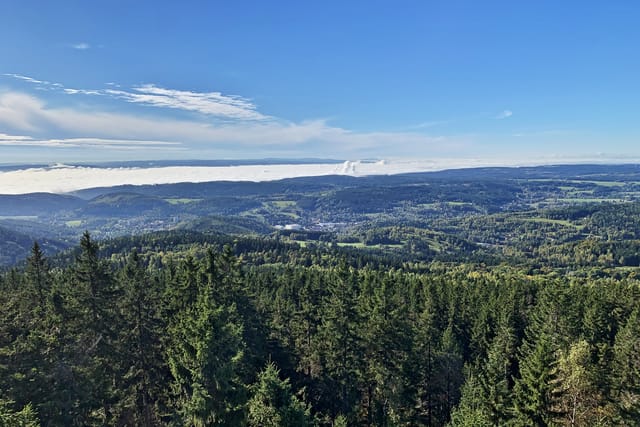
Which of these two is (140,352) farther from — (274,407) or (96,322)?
(274,407)

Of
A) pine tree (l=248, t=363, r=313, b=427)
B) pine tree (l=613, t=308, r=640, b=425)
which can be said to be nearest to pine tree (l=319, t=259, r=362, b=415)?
pine tree (l=248, t=363, r=313, b=427)

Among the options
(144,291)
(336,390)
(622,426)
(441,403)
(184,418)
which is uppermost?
(144,291)

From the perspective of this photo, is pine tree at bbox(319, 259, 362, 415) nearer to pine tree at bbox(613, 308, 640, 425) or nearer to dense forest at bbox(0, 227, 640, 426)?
dense forest at bbox(0, 227, 640, 426)

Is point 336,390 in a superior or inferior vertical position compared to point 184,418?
inferior

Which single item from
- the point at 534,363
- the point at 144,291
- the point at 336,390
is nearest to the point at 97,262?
the point at 144,291

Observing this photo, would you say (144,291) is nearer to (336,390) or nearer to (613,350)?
(336,390)

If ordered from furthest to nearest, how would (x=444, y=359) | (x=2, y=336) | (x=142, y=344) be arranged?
(x=444, y=359) < (x=142, y=344) < (x=2, y=336)

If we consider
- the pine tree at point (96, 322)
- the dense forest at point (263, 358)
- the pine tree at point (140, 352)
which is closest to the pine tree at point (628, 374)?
the dense forest at point (263, 358)

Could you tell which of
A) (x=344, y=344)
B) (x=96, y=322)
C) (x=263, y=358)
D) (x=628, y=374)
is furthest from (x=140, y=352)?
(x=628, y=374)

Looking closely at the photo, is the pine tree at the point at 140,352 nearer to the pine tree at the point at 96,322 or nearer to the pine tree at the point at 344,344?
the pine tree at the point at 96,322
